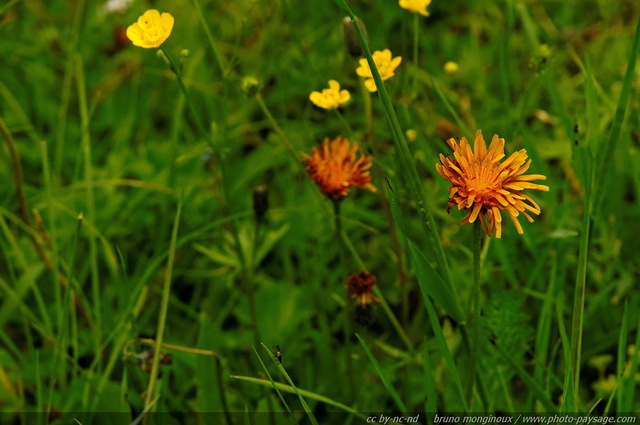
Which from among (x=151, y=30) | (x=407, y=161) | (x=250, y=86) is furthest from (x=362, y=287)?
(x=151, y=30)

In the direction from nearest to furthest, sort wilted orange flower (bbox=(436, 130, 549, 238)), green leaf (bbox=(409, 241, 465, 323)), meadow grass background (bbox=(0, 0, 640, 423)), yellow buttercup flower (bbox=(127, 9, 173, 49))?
1. wilted orange flower (bbox=(436, 130, 549, 238))
2. green leaf (bbox=(409, 241, 465, 323))
3. yellow buttercup flower (bbox=(127, 9, 173, 49))
4. meadow grass background (bbox=(0, 0, 640, 423))

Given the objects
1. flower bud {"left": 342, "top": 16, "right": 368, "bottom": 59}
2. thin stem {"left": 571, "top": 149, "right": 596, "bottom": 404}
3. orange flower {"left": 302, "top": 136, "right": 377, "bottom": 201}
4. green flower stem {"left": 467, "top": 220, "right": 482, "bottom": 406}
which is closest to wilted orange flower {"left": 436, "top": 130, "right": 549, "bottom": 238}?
green flower stem {"left": 467, "top": 220, "right": 482, "bottom": 406}

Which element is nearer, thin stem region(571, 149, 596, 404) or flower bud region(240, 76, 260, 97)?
thin stem region(571, 149, 596, 404)

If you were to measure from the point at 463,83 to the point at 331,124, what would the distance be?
45 cm

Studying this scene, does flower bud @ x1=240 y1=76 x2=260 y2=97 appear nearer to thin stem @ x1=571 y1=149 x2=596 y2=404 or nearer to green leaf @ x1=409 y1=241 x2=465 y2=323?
green leaf @ x1=409 y1=241 x2=465 y2=323

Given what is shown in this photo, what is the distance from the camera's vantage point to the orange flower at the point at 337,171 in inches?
40.9

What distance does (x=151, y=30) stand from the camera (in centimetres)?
99

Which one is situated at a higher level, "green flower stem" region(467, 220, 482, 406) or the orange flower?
the orange flower

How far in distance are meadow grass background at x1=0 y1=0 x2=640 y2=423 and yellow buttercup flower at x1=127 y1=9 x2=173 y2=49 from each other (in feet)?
0.19

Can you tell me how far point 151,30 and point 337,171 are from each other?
1.22ft

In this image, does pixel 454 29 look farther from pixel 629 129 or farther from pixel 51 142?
pixel 51 142

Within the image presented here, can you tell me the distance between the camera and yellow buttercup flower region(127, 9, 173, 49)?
96 cm

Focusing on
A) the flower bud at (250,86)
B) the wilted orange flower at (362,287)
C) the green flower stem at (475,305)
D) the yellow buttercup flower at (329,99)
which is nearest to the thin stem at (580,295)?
the green flower stem at (475,305)

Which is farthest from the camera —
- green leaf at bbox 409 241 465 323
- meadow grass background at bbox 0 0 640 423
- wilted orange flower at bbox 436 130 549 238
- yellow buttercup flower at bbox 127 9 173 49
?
meadow grass background at bbox 0 0 640 423
